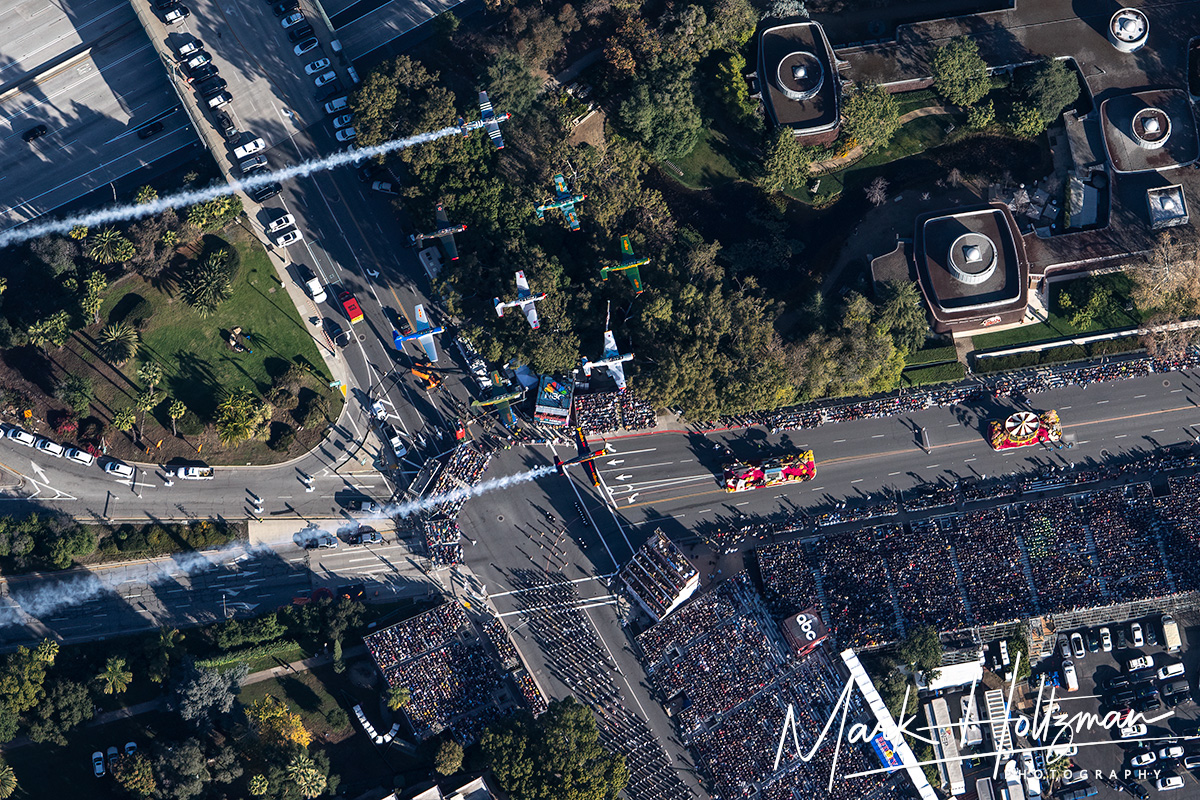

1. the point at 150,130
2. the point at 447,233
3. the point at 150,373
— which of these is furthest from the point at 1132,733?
the point at 150,130

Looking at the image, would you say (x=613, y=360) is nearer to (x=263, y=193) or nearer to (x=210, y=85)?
(x=263, y=193)

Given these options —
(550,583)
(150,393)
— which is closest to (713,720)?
(550,583)

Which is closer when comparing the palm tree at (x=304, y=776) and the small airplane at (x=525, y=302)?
the palm tree at (x=304, y=776)

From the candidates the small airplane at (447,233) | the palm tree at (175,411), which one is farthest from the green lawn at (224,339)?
the small airplane at (447,233)

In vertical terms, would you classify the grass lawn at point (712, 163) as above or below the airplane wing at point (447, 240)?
below

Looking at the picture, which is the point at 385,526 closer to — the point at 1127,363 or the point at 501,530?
the point at 501,530

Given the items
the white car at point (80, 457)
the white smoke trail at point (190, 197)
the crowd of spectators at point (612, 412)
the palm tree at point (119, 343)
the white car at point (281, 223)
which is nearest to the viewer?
the palm tree at point (119, 343)

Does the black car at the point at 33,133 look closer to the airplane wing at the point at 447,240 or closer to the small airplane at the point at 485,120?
the airplane wing at the point at 447,240
